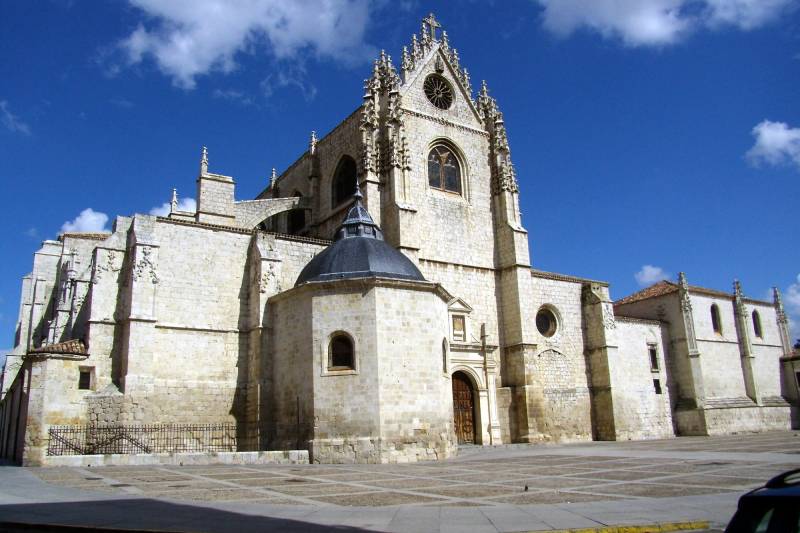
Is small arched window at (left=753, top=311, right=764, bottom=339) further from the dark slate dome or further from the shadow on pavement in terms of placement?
the shadow on pavement

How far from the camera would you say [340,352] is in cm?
1877

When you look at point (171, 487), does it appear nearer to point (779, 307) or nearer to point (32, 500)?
point (32, 500)

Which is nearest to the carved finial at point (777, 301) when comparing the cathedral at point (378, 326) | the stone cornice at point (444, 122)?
the cathedral at point (378, 326)

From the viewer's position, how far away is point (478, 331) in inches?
1040

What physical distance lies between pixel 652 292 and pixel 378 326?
73.9ft

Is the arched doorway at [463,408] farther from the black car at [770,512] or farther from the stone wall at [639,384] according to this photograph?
the black car at [770,512]

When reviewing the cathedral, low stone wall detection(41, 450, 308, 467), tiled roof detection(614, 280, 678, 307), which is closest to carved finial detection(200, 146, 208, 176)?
the cathedral

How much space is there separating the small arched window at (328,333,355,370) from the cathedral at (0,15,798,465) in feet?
0.25

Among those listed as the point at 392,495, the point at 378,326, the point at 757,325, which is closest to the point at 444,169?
the point at 378,326

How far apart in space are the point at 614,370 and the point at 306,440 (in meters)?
16.7

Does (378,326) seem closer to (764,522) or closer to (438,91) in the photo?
(438,91)

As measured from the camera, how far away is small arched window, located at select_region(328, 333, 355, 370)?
1859 centimetres

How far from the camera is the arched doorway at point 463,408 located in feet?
80.6

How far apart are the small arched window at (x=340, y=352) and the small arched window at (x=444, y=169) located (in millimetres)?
10933
